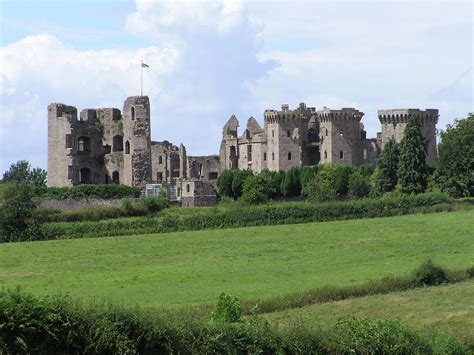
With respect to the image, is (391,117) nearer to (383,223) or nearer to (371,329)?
(383,223)

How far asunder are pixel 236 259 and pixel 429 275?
516 inches

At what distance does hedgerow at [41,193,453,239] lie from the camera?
72.3m

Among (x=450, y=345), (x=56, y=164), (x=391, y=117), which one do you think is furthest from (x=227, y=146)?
(x=450, y=345)

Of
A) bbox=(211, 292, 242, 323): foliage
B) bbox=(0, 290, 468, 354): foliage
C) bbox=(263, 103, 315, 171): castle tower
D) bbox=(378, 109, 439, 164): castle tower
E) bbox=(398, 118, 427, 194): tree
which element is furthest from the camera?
bbox=(263, 103, 315, 171): castle tower

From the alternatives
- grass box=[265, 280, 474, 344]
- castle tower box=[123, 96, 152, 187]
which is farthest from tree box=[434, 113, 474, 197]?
grass box=[265, 280, 474, 344]

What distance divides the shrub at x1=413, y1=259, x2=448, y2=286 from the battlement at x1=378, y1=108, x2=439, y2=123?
220 ft

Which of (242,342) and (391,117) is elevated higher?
(391,117)

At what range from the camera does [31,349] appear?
24.7 m

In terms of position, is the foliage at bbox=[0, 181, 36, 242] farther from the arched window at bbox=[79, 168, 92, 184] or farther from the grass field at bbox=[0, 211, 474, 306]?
the arched window at bbox=[79, 168, 92, 184]

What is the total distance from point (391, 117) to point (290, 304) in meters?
75.9

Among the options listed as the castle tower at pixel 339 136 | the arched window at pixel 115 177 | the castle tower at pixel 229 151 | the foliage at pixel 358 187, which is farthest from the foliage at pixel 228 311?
the castle tower at pixel 229 151

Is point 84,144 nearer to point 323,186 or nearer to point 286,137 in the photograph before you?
point 323,186

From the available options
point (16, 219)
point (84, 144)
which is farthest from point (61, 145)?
point (16, 219)

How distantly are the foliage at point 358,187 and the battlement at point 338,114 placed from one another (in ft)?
51.6
